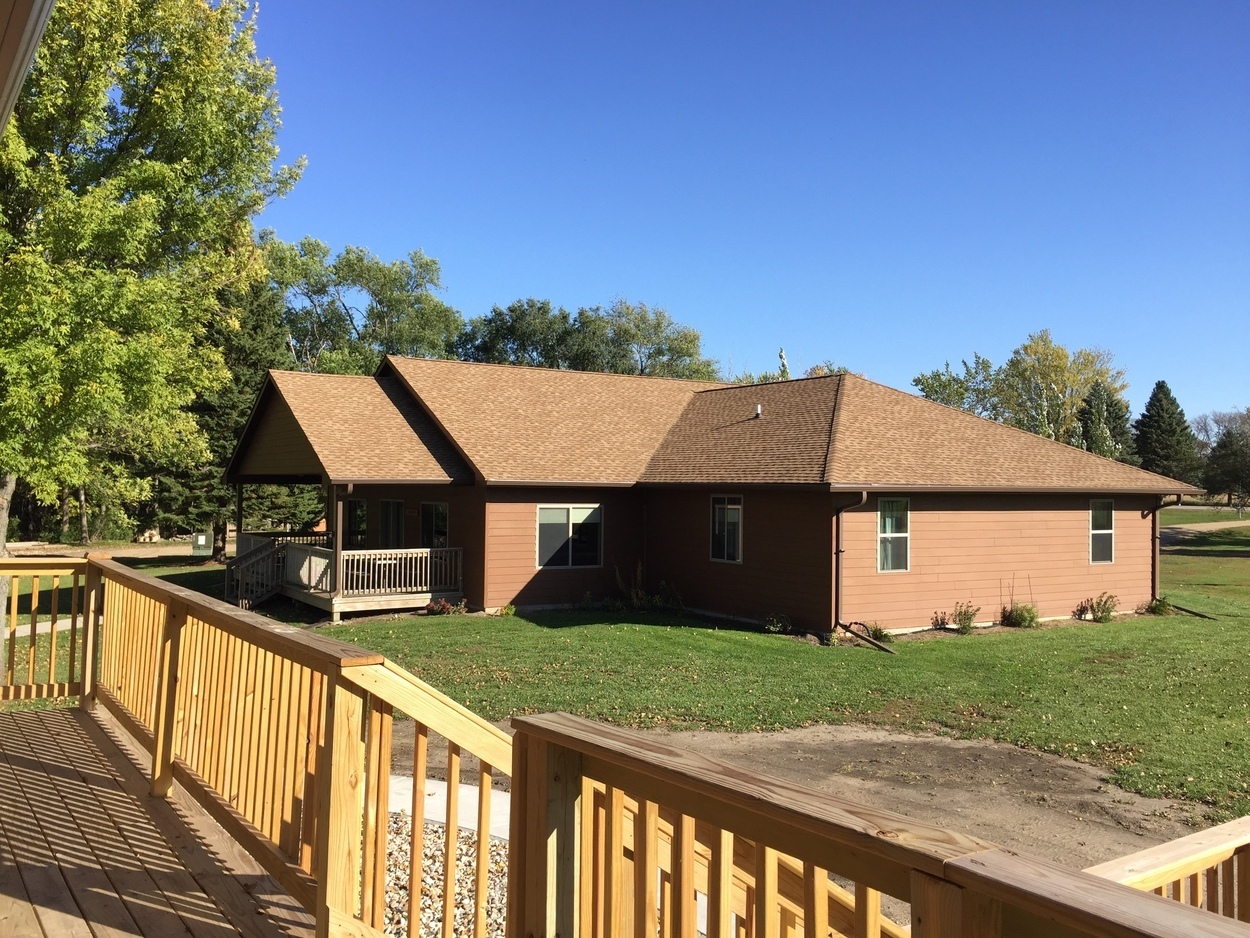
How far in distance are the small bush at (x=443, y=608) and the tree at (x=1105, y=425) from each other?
134 ft

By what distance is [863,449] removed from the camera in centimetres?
1680

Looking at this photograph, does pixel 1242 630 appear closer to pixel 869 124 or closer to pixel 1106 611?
pixel 1106 611

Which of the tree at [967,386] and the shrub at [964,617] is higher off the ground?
the tree at [967,386]

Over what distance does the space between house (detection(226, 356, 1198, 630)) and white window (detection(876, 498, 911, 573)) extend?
4 centimetres

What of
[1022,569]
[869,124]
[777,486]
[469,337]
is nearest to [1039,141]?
[869,124]

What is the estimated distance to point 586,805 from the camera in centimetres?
210

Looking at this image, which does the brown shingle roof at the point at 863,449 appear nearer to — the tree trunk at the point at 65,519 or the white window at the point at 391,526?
the white window at the point at 391,526

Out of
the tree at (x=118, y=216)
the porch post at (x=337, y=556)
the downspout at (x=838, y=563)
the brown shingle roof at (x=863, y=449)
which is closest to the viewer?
the tree at (x=118, y=216)

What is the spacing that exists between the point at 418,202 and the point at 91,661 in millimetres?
32238

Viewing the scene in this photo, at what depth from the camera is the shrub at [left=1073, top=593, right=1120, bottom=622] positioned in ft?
59.4

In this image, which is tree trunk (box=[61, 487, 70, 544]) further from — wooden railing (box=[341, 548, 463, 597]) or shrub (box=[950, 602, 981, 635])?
shrub (box=[950, 602, 981, 635])

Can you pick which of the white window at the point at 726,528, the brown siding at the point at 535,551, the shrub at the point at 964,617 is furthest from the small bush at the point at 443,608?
the shrub at the point at 964,617

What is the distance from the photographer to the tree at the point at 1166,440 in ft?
193

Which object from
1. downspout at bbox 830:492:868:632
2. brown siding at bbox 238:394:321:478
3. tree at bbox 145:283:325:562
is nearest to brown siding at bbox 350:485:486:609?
brown siding at bbox 238:394:321:478
